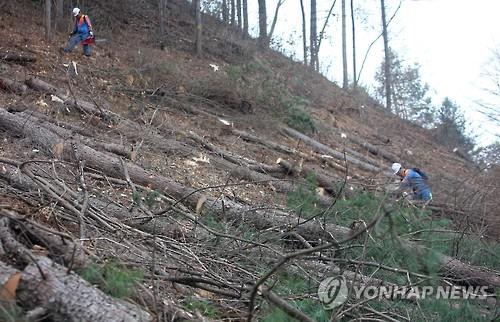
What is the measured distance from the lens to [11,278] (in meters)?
2.72

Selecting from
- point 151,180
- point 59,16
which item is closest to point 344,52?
point 59,16

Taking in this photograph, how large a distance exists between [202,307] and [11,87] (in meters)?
6.43

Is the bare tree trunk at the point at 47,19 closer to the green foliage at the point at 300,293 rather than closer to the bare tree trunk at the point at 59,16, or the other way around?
the bare tree trunk at the point at 59,16

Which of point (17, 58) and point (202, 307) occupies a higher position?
point (17, 58)

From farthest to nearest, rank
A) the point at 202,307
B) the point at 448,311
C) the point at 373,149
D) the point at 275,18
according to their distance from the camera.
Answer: the point at 275,18 < the point at 373,149 < the point at 448,311 < the point at 202,307

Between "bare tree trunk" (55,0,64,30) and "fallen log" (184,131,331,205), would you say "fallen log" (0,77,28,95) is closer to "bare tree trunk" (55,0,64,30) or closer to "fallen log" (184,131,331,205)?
"fallen log" (184,131,331,205)

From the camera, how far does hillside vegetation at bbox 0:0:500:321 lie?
2.99 m

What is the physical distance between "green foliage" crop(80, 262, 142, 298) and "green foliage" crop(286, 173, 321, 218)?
7.95 ft

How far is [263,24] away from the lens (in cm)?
1925

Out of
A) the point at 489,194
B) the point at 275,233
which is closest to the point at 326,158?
the point at 489,194

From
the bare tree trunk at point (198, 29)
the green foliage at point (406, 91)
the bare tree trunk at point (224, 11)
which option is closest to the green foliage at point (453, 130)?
the green foliage at point (406, 91)

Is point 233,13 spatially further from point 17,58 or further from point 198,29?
point 17,58

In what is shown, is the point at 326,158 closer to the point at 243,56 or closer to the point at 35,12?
the point at 243,56

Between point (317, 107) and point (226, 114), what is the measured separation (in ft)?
17.8
